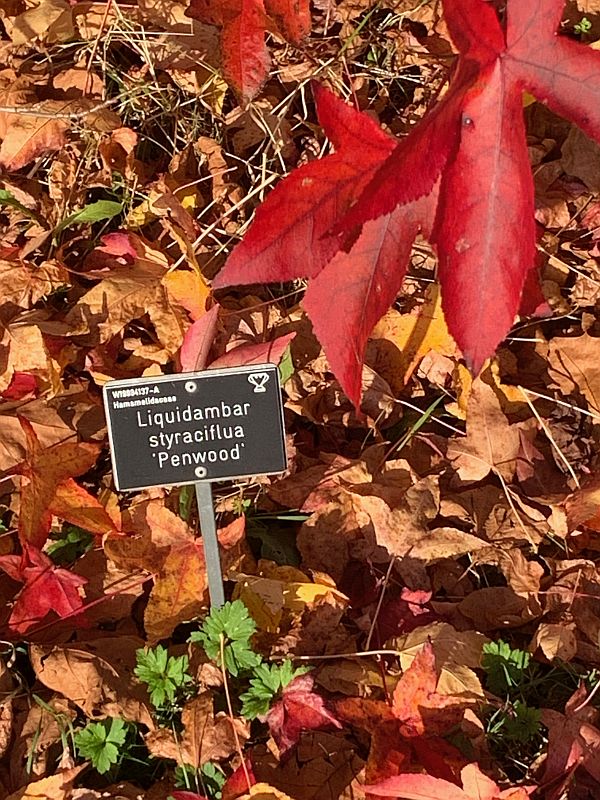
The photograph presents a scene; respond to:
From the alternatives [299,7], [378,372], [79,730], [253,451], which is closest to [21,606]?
[79,730]

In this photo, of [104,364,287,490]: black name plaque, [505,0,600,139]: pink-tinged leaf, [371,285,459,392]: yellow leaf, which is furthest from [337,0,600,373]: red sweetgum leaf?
[371,285,459,392]: yellow leaf

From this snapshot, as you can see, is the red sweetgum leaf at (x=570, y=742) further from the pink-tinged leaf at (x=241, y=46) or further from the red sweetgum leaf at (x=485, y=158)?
the pink-tinged leaf at (x=241, y=46)

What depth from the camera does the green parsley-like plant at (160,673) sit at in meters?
1.07

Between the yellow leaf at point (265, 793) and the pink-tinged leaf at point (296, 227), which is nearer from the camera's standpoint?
the pink-tinged leaf at point (296, 227)

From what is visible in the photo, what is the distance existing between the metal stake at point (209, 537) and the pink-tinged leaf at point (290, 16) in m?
0.68

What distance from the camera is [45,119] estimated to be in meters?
1.46

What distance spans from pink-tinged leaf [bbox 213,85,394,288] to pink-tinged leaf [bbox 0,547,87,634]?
19.8 inches

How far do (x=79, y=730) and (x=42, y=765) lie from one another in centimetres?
6

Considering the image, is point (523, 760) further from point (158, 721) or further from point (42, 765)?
point (42, 765)

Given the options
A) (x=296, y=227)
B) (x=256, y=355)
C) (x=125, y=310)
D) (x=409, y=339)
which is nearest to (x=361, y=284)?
(x=296, y=227)

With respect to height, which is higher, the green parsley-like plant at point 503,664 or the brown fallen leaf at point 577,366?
the brown fallen leaf at point 577,366

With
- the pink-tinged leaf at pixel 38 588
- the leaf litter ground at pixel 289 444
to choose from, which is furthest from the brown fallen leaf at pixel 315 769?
the pink-tinged leaf at pixel 38 588

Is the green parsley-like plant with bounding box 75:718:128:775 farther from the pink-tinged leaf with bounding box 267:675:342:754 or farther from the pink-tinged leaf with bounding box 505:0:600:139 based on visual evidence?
the pink-tinged leaf with bounding box 505:0:600:139

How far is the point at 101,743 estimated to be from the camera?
106 cm
